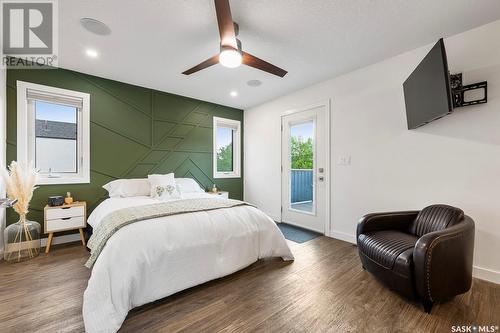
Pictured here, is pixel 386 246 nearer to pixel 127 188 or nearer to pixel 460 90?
pixel 460 90

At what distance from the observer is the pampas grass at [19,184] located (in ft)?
8.34

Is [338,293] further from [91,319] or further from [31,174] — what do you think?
[31,174]

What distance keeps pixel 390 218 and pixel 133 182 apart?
142 inches

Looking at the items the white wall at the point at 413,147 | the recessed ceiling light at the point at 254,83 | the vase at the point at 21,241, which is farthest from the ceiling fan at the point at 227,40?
the vase at the point at 21,241

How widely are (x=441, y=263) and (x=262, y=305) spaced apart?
4.71 ft

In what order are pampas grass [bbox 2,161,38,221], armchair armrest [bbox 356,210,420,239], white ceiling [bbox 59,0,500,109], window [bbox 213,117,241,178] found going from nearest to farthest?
white ceiling [bbox 59,0,500,109] → armchair armrest [bbox 356,210,420,239] → pampas grass [bbox 2,161,38,221] → window [bbox 213,117,241,178]

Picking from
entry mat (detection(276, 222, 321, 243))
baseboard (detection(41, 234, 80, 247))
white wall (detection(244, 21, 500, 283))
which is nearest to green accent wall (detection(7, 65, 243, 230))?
baseboard (detection(41, 234, 80, 247))

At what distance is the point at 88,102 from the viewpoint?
335cm

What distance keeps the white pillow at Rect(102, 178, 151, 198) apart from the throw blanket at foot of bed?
1210 mm

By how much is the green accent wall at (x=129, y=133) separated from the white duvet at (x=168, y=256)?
2.19m

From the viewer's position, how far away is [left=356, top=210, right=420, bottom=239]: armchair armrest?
91.0 inches

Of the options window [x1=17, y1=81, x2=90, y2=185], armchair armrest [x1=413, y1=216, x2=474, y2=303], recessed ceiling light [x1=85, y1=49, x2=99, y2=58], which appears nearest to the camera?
armchair armrest [x1=413, y1=216, x2=474, y2=303]

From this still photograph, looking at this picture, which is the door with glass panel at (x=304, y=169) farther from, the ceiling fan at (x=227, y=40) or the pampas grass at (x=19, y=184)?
the pampas grass at (x=19, y=184)

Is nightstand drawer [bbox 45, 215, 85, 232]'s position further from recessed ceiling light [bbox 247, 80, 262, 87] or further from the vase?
recessed ceiling light [bbox 247, 80, 262, 87]
